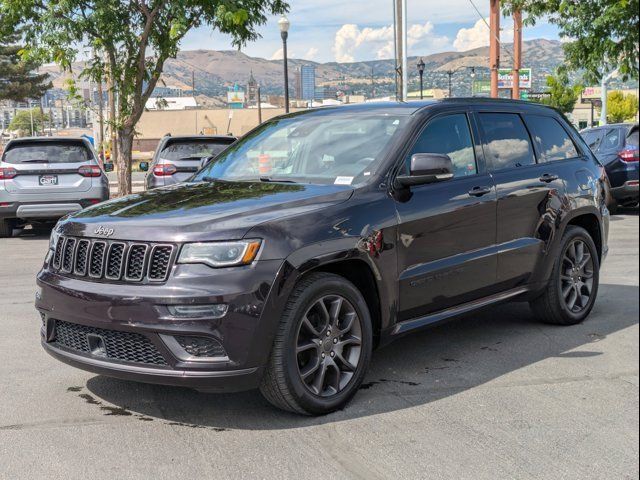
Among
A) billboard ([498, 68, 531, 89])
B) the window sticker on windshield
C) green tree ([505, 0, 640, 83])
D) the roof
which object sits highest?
billboard ([498, 68, 531, 89])

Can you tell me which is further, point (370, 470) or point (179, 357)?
point (179, 357)

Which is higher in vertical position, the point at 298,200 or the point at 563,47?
the point at 563,47

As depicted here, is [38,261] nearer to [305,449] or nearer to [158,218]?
[158,218]

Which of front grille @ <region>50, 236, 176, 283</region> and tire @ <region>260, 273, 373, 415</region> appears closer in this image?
front grille @ <region>50, 236, 176, 283</region>

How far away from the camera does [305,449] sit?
388cm

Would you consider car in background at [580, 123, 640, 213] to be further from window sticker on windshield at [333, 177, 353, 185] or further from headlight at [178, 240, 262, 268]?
headlight at [178, 240, 262, 268]

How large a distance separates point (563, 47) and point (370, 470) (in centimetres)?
1479

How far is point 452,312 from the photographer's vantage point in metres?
5.20

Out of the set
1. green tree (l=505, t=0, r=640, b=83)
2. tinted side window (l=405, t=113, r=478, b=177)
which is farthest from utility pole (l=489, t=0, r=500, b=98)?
tinted side window (l=405, t=113, r=478, b=177)

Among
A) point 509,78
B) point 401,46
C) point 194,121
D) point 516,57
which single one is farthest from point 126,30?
point 194,121

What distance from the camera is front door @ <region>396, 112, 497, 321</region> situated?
4836mm

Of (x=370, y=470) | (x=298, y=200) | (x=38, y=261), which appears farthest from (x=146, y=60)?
(x=370, y=470)

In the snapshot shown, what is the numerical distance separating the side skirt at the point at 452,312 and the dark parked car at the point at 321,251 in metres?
0.01

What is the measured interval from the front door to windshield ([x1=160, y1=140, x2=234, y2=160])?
30.7 feet
